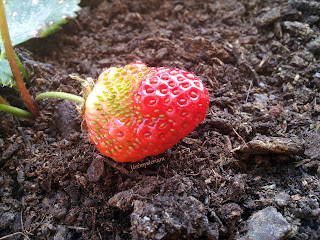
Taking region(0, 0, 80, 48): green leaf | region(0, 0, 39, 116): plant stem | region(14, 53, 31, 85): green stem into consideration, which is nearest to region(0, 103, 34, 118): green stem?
region(0, 0, 39, 116): plant stem

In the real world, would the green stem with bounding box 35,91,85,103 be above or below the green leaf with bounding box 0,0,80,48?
below

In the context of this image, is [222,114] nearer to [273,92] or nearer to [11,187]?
[273,92]

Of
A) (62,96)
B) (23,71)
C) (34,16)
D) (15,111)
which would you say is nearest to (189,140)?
(62,96)

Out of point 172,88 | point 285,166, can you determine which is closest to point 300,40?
point 285,166

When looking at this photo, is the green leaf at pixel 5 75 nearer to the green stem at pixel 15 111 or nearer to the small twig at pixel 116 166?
the green stem at pixel 15 111

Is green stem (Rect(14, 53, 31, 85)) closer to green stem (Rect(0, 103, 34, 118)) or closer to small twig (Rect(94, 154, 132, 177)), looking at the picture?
green stem (Rect(0, 103, 34, 118))

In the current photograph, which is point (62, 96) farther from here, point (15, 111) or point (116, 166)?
point (116, 166)
